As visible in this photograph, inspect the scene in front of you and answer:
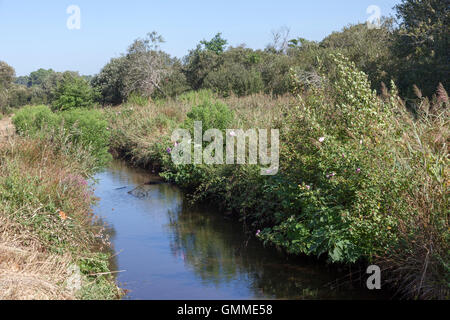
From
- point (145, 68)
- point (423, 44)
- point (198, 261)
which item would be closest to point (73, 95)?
point (145, 68)

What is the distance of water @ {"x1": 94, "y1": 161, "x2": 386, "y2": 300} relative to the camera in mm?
6000

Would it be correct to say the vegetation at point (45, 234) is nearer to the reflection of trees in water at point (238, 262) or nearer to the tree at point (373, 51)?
the reflection of trees in water at point (238, 262)

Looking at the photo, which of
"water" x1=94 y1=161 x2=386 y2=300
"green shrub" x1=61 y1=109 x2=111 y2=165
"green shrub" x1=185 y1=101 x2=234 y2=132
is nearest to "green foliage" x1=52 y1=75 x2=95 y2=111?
"green shrub" x1=185 y1=101 x2=234 y2=132

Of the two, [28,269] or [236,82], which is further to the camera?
[236,82]

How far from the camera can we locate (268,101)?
15758 millimetres

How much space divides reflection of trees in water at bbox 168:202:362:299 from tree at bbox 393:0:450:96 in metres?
7.56

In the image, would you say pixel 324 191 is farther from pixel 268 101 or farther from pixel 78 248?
pixel 268 101

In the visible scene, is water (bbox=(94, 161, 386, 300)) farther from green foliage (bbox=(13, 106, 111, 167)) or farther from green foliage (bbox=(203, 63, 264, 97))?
green foliage (bbox=(203, 63, 264, 97))

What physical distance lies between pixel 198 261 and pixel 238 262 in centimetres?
57

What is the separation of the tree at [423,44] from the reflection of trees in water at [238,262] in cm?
756

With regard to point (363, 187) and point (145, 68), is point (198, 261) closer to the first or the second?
point (363, 187)

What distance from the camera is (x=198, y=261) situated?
7.16m

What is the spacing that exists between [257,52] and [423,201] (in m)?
21.9
